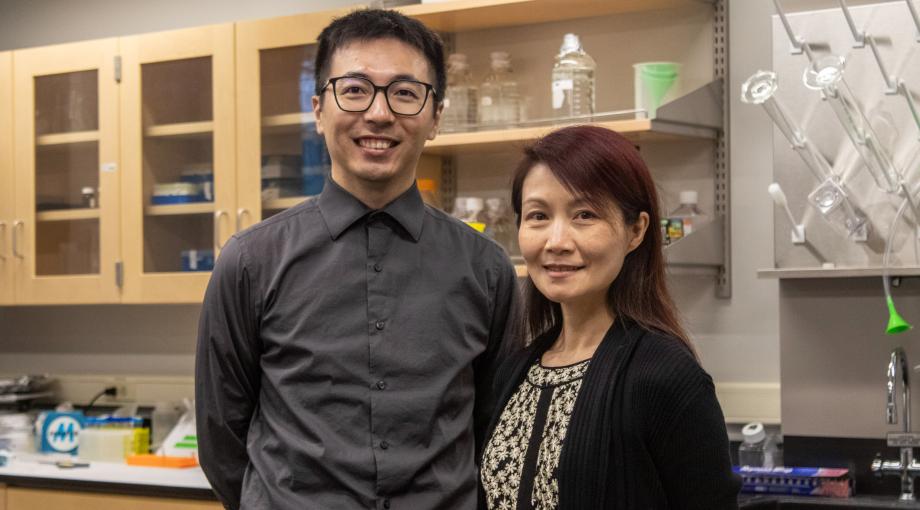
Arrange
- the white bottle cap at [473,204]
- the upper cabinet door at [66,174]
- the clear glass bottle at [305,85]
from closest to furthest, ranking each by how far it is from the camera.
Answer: the white bottle cap at [473,204] → the clear glass bottle at [305,85] → the upper cabinet door at [66,174]

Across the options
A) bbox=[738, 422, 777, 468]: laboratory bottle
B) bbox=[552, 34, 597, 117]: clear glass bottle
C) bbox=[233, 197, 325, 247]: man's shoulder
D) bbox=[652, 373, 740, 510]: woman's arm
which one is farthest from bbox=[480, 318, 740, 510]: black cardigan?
bbox=[552, 34, 597, 117]: clear glass bottle

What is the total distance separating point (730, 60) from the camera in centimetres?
311

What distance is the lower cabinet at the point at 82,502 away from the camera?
10.3ft

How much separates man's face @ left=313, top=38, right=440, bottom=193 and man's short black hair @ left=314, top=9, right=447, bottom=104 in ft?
0.04

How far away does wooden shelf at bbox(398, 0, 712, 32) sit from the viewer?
122 inches

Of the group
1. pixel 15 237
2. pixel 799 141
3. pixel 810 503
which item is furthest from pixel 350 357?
pixel 15 237

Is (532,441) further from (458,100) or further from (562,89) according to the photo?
(458,100)

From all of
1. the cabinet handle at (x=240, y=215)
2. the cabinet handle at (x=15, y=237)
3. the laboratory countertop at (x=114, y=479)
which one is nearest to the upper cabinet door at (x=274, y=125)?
the cabinet handle at (x=240, y=215)

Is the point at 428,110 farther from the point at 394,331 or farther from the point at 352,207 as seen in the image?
the point at 394,331

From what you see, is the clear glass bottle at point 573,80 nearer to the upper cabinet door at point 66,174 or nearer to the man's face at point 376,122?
the man's face at point 376,122

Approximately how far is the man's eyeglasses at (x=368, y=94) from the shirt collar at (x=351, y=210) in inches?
5.8

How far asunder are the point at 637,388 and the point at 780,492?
1.30m

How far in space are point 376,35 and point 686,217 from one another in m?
1.48

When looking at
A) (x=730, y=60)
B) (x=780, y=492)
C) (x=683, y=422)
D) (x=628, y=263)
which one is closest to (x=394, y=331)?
(x=628, y=263)
